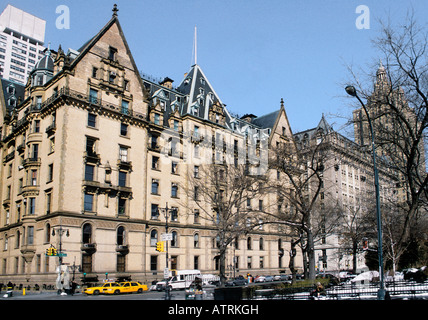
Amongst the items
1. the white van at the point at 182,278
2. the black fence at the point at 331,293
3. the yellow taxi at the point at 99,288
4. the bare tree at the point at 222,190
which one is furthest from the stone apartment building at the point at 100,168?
the black fence at the point at 331,293

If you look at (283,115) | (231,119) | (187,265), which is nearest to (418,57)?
(187,265)

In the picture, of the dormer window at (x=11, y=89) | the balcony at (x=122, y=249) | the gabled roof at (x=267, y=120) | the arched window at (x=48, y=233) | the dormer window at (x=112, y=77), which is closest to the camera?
the arched window at (x=48, y=233)

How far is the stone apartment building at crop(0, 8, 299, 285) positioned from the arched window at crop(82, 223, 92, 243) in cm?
11

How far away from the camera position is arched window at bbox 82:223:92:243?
151 ft

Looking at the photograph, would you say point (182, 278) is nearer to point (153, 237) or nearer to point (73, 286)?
point (153, 237)

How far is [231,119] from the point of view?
7144 centimetres

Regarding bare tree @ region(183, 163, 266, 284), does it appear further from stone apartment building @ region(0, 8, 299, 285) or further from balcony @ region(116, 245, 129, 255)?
balcony @ region(116, 245, 129, 255)

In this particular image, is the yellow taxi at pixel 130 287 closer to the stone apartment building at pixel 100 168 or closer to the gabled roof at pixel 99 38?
the stone apartment building at pixel 100 168

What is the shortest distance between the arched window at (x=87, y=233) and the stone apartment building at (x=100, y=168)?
0.37 feet

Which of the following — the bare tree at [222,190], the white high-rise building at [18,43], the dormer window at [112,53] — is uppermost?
the white high-rise building at [18,43]

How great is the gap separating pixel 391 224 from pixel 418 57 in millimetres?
35284

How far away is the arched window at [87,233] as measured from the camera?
46.0 meters
